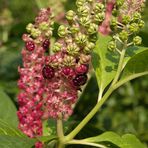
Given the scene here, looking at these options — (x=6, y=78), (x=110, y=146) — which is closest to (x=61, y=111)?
(x=110, y=146)

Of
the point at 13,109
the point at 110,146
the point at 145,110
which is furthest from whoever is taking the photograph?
the point at 145,110

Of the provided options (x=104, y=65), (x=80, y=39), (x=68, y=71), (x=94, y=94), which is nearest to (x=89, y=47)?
(x=80, y=39)

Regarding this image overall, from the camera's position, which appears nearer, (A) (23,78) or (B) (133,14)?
(B) (133,14)

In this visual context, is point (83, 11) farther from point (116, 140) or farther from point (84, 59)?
point (116, 140)

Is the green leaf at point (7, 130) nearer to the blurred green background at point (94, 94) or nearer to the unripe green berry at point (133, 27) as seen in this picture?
the unripe green berry at point (133, 27)

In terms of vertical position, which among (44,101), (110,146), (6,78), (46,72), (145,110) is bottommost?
(145,110)

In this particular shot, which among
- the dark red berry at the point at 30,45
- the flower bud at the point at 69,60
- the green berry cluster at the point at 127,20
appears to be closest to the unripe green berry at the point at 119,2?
the green berry cluster at the point at 127,20

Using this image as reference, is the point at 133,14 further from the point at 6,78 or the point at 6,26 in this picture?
the point at 6,26
